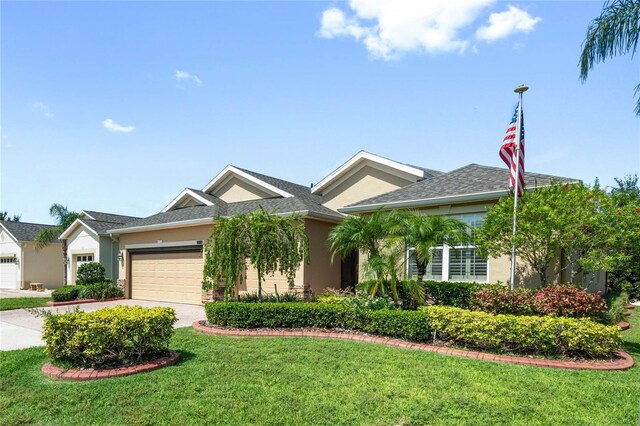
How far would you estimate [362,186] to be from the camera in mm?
17531

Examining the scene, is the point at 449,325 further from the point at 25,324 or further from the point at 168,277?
the point at 168,277

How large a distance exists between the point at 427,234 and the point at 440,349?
308cm

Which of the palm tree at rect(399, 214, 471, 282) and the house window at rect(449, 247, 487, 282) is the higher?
the palm tree at rect(399, 214, 471, 282)

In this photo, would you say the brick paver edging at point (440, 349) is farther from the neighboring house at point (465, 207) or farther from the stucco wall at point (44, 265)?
the stucco wall at point (44, 265)

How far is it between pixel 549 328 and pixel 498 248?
295 centimetres

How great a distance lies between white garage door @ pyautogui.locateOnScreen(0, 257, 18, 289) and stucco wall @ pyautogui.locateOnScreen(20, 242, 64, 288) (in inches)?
44.1

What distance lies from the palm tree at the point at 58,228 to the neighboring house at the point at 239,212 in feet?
28.8

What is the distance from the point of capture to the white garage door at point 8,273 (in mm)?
28578

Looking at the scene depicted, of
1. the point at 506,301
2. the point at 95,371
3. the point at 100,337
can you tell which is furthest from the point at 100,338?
the point at 506,301

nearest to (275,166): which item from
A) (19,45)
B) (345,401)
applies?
(19,45)

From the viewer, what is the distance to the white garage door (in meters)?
28.6

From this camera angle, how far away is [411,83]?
37.3 feet

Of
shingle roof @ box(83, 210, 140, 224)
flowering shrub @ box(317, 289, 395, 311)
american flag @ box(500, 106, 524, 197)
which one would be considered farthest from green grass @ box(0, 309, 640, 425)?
shingle roof @ box(83, 210, 140, 224)

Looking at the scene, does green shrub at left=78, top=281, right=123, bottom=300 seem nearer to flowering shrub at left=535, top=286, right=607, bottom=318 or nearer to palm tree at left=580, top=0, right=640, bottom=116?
flowering shrub at left=535, top=286, right=607, bottom=318
